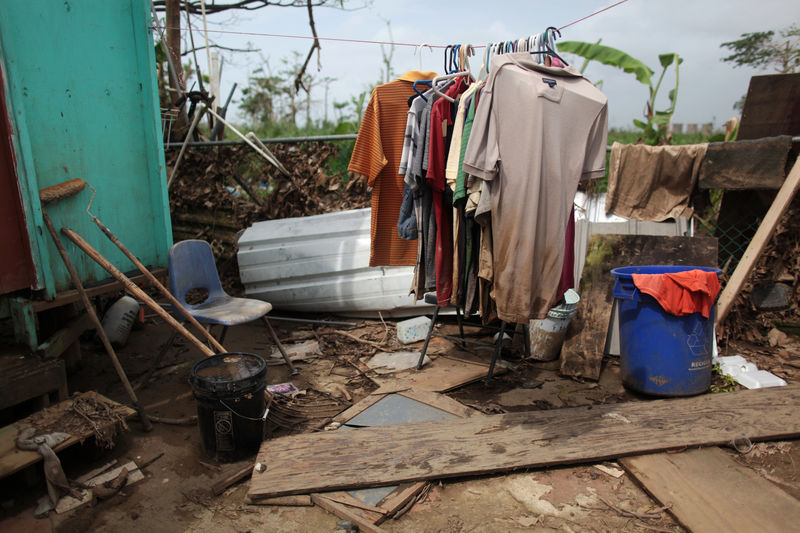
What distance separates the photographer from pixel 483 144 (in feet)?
9.87

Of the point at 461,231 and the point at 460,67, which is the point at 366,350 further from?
the point at 460,67

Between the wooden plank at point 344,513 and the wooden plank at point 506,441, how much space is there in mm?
67

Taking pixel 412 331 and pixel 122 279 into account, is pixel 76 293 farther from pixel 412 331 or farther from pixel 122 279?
pixel 412 331

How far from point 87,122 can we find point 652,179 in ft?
15.5

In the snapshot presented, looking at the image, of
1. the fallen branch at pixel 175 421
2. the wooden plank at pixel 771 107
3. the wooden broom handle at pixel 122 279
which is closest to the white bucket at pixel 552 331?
the wooden plank at pixel 771 107

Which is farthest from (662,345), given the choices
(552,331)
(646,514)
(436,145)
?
(436,145)

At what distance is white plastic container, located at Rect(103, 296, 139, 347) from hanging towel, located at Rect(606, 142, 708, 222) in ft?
15.3

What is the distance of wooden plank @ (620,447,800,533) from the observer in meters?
2.41

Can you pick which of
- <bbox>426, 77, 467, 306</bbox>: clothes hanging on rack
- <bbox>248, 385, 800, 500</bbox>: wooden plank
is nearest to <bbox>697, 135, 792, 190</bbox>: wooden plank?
<bbox>248, 385, 800, 500</bbox>: wooden plank

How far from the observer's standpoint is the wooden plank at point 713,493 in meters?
2.41

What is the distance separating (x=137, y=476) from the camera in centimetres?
294

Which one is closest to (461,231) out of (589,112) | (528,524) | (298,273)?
(589,112)

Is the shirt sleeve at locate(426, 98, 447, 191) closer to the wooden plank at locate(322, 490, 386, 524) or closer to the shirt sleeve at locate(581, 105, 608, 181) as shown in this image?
the shirt sleeve at locate(581, 105, 608, 181)

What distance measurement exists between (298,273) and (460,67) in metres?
2.84
